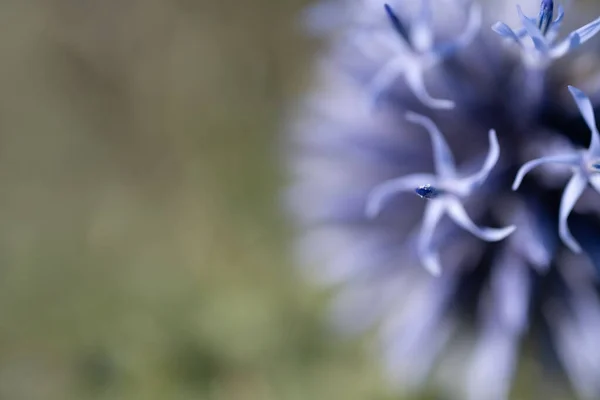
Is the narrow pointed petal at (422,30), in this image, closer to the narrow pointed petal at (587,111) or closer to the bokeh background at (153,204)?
the narrow pointed petal at (587,111)

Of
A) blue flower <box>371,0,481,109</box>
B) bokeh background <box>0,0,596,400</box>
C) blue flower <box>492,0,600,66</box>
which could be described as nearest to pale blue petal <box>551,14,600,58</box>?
blue flower <box>492,0,600,66</box>

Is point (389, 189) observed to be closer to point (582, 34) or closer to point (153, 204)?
point (582, 34)

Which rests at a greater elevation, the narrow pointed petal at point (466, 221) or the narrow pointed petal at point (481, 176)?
the narrow pointed petal at point (481, 176)

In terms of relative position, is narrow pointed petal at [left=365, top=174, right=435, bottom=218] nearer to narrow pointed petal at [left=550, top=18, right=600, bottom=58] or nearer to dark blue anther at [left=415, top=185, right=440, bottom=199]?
dark blue anther at [left=415, top=185, right=440, bottom=199]

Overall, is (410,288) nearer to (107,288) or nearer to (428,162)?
(428,162)

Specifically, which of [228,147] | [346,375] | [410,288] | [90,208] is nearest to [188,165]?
[228,147]

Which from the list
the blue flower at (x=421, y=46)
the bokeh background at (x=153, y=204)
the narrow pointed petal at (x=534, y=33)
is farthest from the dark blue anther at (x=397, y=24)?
the bokeh background at (x=153, y=204)

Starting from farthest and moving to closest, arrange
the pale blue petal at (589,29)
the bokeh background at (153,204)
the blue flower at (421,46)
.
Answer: the bokeh background at (153,204) < the blue flower at (421,46) < the pale blue petal at (589,29)
